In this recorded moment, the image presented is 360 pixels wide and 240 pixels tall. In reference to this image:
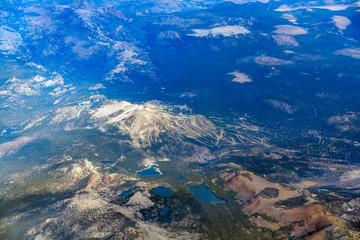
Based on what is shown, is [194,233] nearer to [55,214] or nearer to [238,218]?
[238,218]

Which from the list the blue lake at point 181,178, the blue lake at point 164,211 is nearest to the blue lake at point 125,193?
the blue lake at point 164,211

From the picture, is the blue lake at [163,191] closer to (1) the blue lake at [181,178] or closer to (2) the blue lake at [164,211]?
(2) the blue lake at [164,211]

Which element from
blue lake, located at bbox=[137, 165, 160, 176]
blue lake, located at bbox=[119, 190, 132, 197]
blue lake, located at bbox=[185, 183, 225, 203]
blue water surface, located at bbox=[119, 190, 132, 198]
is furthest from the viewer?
blue lake, located at bbox=[137, 165, 160, 176]

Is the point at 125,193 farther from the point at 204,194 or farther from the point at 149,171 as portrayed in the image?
the point at 204,194

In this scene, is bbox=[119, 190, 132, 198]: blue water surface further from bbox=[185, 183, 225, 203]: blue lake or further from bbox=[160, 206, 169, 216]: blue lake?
bbox=[185, 183, 225, 203]: blue lake

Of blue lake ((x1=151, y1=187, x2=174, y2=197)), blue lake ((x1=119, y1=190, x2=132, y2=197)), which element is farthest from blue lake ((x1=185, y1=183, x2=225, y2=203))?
blue lake ((x1=119, y1=190, x2=132, y2=197))

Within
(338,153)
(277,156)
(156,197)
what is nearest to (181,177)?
(156,197)
